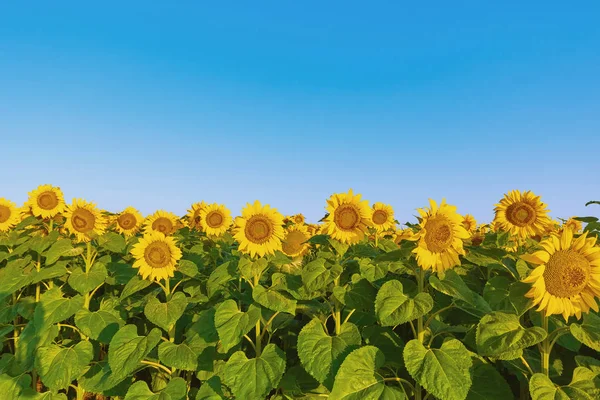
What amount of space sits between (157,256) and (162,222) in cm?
429

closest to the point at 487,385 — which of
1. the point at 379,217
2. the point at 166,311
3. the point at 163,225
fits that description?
the point at 166,311

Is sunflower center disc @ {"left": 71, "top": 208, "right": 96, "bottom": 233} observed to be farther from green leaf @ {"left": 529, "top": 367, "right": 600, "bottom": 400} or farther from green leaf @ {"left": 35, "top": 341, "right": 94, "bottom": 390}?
green leaf @ {"left": 529, "top": 367, "right": 600, "bottom": 400}

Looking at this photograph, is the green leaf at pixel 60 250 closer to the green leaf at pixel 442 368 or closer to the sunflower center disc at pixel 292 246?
the sunflower center disc at pixel 292 246

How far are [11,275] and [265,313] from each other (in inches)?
181

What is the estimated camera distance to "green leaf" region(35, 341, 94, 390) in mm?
5418

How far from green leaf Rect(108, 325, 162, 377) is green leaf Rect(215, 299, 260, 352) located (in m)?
0.92

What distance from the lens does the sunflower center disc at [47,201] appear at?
318 inches

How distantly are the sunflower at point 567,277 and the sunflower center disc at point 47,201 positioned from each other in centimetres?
791

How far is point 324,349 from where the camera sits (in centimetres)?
439

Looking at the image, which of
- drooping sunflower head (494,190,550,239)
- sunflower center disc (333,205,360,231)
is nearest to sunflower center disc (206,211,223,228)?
sunflower center disc (333,205,360,231)

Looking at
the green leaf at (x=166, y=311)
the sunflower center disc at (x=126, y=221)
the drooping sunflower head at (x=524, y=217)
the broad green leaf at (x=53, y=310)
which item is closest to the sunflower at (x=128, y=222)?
the sunflower center disc at (x=126, y=221)

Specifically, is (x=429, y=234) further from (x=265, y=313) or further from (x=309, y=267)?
(x=265, y=313)

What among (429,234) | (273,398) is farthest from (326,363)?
(429,234)

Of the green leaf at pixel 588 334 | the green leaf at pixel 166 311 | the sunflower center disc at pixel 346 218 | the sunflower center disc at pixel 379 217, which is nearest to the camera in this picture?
the green leaf at pixel 588 334
